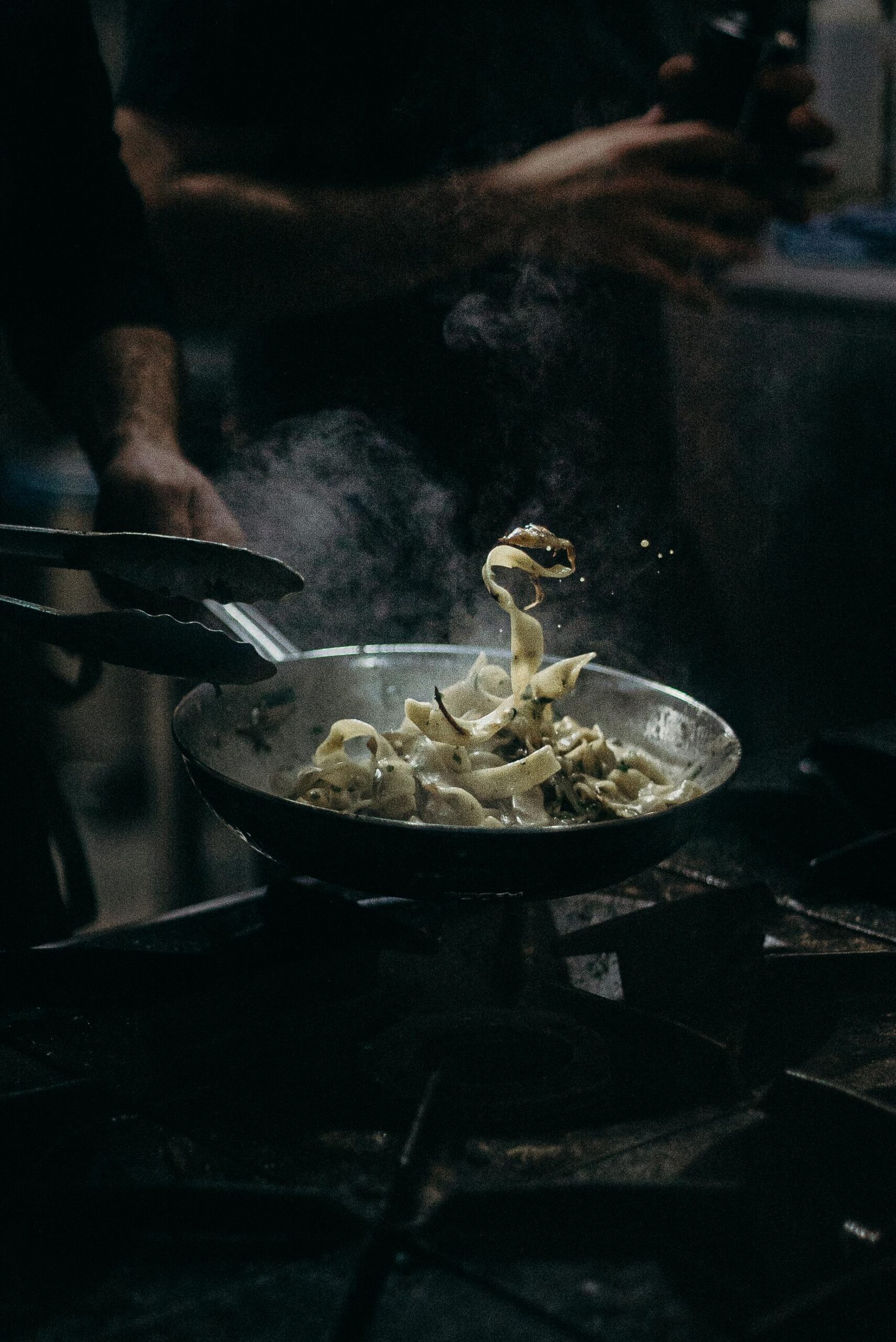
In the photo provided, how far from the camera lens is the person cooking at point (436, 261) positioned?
59.4 inches

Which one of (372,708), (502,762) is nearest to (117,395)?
(372,708)

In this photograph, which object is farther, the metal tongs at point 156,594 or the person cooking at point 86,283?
the person cooking at point 86,283

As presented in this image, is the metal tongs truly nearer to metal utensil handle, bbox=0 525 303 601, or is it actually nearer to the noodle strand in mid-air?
metal utensil handle, bbox=0 525 303 601

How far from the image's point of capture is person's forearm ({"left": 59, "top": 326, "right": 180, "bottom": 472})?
1.37 m

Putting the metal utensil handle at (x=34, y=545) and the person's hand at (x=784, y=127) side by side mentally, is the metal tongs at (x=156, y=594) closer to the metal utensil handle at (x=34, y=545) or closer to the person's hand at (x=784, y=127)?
the metal utensil handle at (x=34, y=545)

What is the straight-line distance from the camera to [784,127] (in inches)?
63.1

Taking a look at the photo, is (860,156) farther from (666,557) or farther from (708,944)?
(708,944)

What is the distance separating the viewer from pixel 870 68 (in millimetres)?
Result: 3596

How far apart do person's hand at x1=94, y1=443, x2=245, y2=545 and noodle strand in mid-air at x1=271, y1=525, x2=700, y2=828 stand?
13.3 inches

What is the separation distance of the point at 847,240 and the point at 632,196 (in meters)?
1.59

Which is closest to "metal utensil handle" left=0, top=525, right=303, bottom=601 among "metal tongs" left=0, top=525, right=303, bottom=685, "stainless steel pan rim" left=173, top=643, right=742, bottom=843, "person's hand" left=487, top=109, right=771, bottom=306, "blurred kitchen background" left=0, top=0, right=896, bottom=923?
"metal tongs" left=0, top=525, right=303, bottom=685

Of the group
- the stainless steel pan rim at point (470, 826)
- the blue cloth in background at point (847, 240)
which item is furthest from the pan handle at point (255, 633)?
the blue cloth in background at point (847, 240)

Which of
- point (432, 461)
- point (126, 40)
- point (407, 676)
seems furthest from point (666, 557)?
point (126, 40)

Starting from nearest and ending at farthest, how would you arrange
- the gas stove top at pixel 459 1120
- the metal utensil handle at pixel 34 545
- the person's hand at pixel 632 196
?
the gas stove top at pixel 459 1120
the metal utensil handle at pixel 34 545
the person's hand at pixel 632 196
